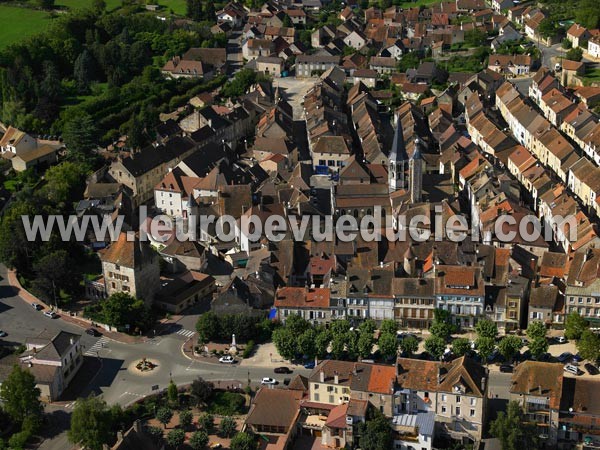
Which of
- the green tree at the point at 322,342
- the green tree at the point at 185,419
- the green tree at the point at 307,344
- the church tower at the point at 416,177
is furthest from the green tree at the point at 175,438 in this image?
the church tower at the point at 416,177

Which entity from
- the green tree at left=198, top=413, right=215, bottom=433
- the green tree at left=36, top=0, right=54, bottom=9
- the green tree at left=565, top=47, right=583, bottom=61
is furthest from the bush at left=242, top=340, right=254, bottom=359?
Result: the green tree at left=36, top=0, right=54, bottom=9

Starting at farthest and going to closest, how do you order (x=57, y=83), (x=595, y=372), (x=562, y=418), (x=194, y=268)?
(x=57, y=83) < (x=194, y=268) < (x=595, y=372) < (x=562, y=418)

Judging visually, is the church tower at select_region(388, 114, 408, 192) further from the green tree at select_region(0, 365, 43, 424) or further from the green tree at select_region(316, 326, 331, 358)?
the green tree at select_region(0, 365, 43, 424)

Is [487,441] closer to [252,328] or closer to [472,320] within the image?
[472,320]

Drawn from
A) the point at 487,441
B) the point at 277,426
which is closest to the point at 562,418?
the point at 487,441

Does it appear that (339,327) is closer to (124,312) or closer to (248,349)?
(248,349)

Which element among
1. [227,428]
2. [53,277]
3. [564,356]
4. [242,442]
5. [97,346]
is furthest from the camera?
[53,277]

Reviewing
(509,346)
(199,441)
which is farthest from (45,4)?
(509,346)
